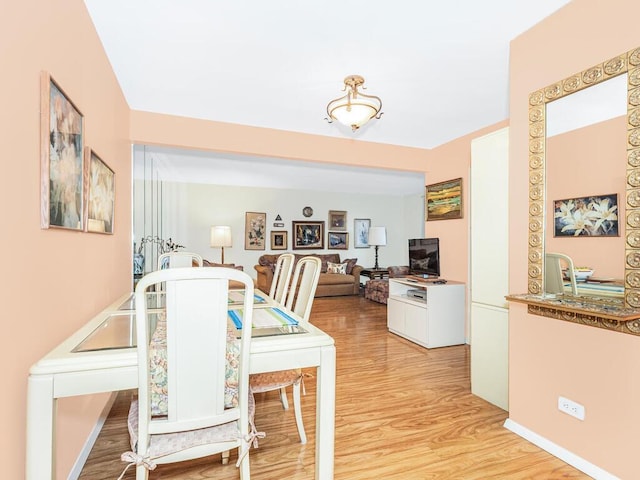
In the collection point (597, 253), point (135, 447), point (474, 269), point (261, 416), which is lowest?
point (261, 416)

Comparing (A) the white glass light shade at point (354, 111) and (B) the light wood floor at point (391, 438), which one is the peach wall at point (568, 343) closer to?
(B) the light wood floor at point (391, 438)

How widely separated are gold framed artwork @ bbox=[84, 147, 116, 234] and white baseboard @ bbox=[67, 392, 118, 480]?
46.9 inches

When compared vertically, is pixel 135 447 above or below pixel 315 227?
below

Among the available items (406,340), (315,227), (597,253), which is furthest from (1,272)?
(315,227)

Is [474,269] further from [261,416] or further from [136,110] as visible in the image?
[136,110]

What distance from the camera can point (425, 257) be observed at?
4453 millimetres

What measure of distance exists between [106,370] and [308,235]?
21.9ft

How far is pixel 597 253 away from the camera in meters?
1.69

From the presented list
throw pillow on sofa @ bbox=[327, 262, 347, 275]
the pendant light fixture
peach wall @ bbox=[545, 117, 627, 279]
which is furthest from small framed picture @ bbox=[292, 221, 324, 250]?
peach wall @ bbox=[545, 117, 627, 279]

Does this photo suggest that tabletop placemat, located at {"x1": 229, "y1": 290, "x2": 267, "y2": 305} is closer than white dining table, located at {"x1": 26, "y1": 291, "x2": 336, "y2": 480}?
No

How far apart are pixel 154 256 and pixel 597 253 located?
19.5 ft

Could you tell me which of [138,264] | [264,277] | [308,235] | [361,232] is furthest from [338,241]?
[138,264]

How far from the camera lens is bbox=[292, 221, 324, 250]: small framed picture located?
7.72 metres

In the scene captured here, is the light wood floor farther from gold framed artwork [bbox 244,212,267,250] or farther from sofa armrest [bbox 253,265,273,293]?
gold framed artwork [bbox 244,212,267,250]
